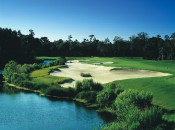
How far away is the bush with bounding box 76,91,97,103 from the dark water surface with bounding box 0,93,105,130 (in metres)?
2.61

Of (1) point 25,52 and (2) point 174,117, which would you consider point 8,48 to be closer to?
(1) point 25,52

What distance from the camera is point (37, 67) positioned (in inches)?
4498

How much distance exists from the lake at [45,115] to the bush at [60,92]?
344 cm

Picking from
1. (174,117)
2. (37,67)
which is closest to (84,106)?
(174,117)

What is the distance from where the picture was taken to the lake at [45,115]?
4596cm

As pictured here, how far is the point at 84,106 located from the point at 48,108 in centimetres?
582

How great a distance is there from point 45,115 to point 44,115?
0.50 ft

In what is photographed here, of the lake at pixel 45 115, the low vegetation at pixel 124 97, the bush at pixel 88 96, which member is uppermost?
the low vegetation at pixel 124 97

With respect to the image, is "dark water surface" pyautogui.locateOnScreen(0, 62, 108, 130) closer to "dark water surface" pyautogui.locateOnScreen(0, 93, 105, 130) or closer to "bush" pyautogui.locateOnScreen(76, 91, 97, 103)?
"dark water surface" pyautogui.locateOnScreen(0, 93, 105, 130)

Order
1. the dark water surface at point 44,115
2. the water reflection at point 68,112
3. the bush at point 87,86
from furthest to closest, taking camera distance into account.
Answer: the bush at point 87,86
the water reflection at point 68,112
the dark water surface at point 44,115

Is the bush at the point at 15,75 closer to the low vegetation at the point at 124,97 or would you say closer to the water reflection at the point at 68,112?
the low vegetation at the point at 124,97

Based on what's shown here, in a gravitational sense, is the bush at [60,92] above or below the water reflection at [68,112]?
above

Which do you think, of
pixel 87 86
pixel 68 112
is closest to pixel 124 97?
pixel 68 112

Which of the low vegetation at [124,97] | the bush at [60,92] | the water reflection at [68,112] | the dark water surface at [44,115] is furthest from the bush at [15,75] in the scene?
the dark water surface at [44,115]
